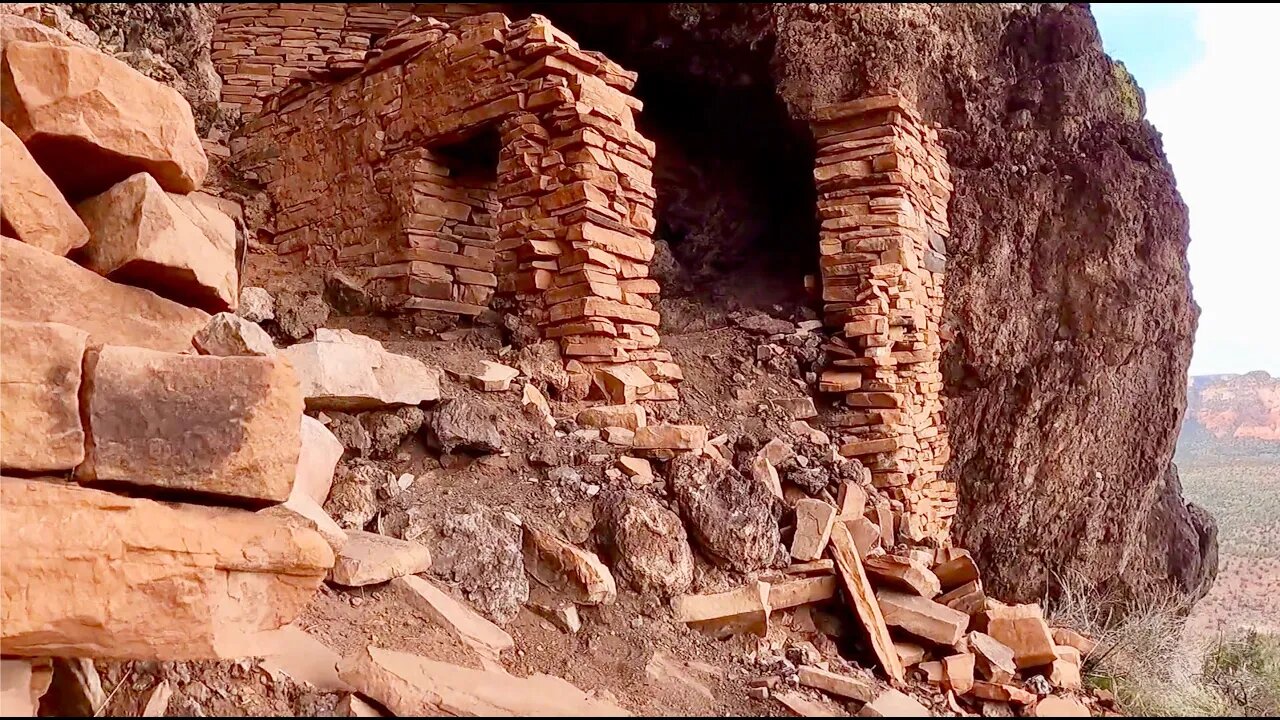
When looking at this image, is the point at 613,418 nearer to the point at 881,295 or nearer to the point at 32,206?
the point at 32,206

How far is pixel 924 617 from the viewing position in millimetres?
3244

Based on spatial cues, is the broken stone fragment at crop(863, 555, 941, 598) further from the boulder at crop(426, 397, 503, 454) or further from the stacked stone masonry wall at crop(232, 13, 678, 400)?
the boulder at crop(426, 397, 503, 454)

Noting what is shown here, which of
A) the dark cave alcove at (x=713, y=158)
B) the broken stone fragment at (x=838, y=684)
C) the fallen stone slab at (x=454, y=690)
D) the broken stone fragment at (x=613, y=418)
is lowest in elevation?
the broken stone fragment at (x=838, y=684)

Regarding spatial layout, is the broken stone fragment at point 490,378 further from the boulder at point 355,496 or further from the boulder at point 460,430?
the boulder at point 355,496

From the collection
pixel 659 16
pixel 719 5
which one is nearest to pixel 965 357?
pixel 719 5

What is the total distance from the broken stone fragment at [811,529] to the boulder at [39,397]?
2661mm

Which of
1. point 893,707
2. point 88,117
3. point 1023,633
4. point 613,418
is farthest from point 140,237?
point 1023,633

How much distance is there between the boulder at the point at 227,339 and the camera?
2.42m

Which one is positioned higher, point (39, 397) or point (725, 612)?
point (39, 397)

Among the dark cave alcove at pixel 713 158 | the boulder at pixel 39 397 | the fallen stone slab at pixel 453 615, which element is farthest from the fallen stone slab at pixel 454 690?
the dark cave alcove at pixel 713 158

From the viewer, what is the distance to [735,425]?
502 centimetres

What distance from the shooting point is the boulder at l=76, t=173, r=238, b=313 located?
237cm

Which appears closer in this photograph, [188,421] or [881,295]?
[188,421]

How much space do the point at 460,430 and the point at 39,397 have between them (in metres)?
1.76
